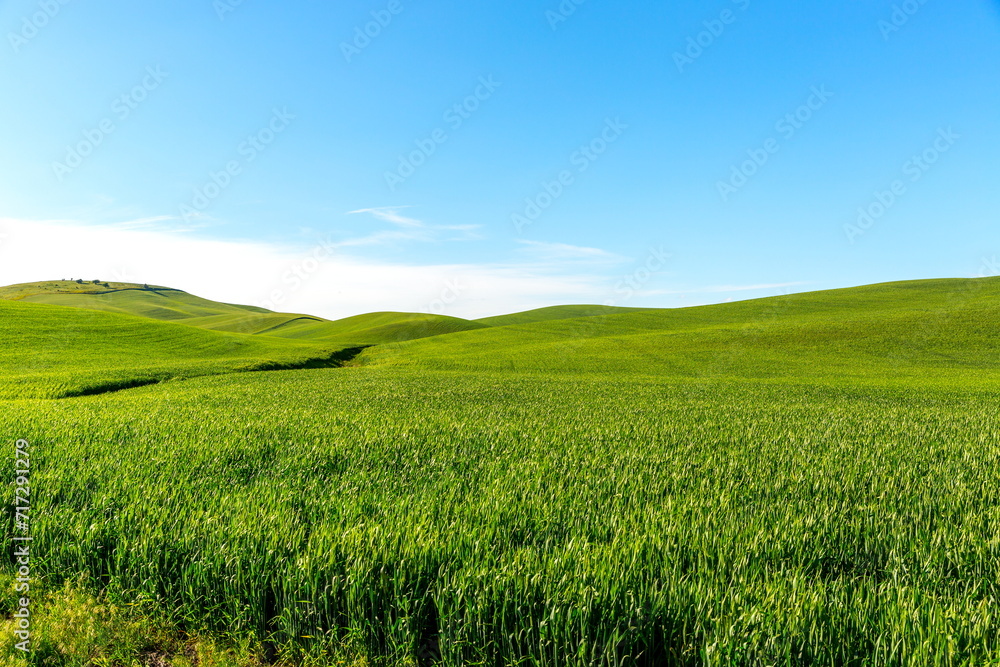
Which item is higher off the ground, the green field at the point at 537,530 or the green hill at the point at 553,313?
the green hill at the point at 553,313

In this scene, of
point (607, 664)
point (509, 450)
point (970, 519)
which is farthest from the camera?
point (509, 450)

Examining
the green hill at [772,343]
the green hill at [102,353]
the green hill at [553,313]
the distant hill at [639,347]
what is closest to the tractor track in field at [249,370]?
the green hill at [102,353]

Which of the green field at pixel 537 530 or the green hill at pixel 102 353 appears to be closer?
the green field at pixel 537 530

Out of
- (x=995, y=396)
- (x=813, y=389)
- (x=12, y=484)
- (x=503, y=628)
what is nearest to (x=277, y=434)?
(x=12, y=484)

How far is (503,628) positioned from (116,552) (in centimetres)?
388

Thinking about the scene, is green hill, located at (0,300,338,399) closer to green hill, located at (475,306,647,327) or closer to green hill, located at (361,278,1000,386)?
green hill, located at (361,278,1000,386)

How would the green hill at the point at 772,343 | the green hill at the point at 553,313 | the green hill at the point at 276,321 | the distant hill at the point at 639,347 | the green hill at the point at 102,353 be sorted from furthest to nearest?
1. the green hill at the point at 553,313
2. the green hill at the point at 276,321
3. the green hill at the point at 772,343
4. the distant hill at the point at 639,347
5. the green hill at the point at 102,353

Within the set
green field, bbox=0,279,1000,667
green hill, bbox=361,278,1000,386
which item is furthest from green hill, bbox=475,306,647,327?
green field, bbox=0,279,1000,667

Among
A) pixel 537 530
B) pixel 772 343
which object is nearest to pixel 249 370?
pixel 537 530

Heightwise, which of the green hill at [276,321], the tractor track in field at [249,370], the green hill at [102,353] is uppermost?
the green hill at [276,321]

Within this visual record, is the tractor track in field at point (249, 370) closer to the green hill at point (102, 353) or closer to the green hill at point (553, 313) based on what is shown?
the green hill at point (102, 353)

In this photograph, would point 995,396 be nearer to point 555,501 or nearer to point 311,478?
point 555,501

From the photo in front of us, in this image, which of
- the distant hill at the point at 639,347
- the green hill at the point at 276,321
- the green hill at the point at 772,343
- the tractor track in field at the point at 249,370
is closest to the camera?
the tractor track in field at the point at 249,370

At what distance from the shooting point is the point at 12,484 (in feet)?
21.4
